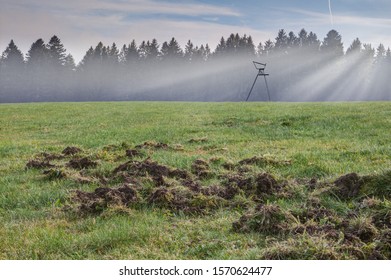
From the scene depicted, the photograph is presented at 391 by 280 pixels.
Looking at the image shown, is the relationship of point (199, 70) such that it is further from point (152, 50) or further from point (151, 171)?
point (151, 171)

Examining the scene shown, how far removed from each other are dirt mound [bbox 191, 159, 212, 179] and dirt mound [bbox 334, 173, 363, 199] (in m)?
2.74

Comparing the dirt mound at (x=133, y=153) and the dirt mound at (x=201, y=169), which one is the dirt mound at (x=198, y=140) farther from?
the dirt mound at (x=201, y=169)

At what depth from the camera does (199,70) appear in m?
104

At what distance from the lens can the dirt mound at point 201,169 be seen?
367 inches

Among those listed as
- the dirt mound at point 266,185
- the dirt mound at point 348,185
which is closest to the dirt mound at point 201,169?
the dirt mound at point 266,185

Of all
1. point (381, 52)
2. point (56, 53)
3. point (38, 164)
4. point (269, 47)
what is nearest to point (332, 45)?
point (269, 47)

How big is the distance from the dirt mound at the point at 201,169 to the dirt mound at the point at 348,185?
274cm

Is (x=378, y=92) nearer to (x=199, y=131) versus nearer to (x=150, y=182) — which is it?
(x=199, y=131)

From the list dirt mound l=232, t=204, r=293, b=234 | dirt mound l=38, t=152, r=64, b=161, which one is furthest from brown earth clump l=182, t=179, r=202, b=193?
dirt mound l=38, t=152, r=64, b=161

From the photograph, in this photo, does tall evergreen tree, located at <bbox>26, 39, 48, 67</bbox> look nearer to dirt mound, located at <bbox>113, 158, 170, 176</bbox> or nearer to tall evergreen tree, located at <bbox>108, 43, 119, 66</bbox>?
tall evergreen tree, located at <bbox>108, 43, 119, 66</bbox>

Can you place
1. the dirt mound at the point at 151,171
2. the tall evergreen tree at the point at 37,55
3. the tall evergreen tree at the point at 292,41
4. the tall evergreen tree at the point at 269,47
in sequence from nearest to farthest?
the dirt mound at the point at 151,171 → the tall evergreen tree at the point at 37,55 → the tall evergreen tree at the point at 292,41 → the tall evergreen tree at the point at 269,47

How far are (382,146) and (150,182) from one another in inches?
269

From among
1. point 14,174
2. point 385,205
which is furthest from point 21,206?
point 385,205

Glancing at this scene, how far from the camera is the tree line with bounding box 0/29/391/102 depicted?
54.1 metres
